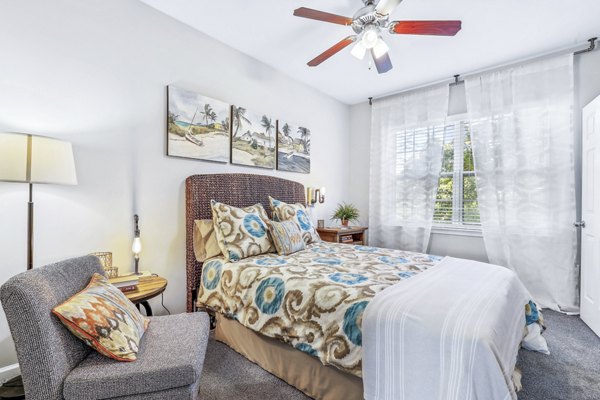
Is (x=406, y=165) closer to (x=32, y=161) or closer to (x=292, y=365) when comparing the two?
(x=292, y=365)

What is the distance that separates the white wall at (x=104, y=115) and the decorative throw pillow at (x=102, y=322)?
842 millimetres

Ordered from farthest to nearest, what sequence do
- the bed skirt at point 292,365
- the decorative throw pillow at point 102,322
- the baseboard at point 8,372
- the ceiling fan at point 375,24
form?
the ceiling fan at point 375,24 < the baseboard at point 8,372 < the bed skirt at point 292,365 < the decorative throw pillow at point 102,322

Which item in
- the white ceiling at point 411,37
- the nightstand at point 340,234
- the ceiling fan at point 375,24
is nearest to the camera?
the ceiling fan at point 375,24

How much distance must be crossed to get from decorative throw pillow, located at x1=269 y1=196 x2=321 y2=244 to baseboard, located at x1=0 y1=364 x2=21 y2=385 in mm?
2029

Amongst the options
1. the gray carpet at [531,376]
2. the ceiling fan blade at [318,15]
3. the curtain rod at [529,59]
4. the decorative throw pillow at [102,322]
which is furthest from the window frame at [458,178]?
the decorative throw pillow at [102,322]

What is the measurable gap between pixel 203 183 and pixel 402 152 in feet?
9.17

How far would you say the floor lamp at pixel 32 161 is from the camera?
1362 millimetres

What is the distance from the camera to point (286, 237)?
248cm

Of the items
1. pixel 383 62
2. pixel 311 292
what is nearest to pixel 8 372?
pixel 311 292

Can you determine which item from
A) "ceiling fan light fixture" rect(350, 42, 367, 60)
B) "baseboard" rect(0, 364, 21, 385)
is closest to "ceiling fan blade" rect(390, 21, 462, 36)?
"ceiling fan light fixture" rect(350, 42, 367, 60)

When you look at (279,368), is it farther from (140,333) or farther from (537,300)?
(537,300)

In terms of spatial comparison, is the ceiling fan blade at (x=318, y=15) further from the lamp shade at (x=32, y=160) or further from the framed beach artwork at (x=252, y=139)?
the lamp shade at (x=32, y=160)

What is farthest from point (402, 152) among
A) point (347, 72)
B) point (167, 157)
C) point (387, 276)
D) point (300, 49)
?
point (167, 157)

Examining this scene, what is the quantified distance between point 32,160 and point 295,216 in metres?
1.96
